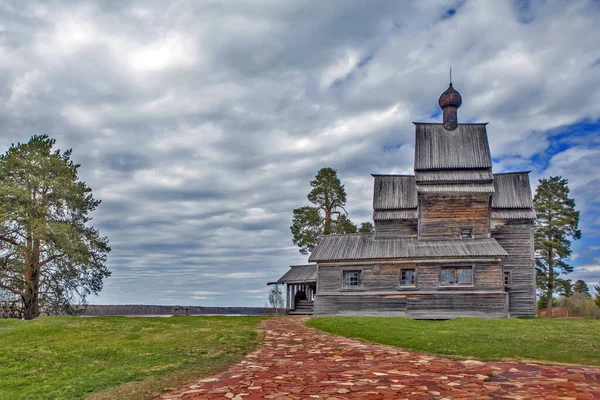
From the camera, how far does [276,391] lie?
8.73 metres

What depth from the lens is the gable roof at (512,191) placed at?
34062mm

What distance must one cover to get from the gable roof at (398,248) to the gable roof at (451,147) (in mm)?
5982

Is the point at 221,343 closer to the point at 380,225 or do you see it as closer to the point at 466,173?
the point at 380,225

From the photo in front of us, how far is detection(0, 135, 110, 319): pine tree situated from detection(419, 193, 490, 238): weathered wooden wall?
2221 centimetres

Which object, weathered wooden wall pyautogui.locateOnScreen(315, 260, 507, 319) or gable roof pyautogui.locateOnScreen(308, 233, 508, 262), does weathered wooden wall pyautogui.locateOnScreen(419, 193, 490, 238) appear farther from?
weathered wooden wall pyautogui.locateOnScreen(315, 260, 507, 319)

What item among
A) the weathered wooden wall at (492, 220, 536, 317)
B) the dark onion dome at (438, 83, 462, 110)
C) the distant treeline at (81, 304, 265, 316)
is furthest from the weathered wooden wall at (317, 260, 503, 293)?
the distant treeline at (81, 304, 265, 316)

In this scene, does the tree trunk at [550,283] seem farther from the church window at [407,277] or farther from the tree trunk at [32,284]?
the tree trunk at [32,284]

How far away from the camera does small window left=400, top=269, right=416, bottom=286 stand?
1161 inches

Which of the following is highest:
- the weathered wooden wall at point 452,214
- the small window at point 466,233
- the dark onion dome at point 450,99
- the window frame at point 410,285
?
the dark onion dome at point 450,99

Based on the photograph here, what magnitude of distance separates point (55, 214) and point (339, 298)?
1892 centimetres

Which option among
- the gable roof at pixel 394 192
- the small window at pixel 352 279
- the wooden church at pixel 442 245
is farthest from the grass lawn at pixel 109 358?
the gable roof at pixel 394 192

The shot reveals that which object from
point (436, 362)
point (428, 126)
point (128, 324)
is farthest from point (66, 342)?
point (428, 126)

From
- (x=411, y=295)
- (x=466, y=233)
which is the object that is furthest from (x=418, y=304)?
(x=466, y=233)

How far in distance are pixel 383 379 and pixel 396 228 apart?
25285 millimetres
